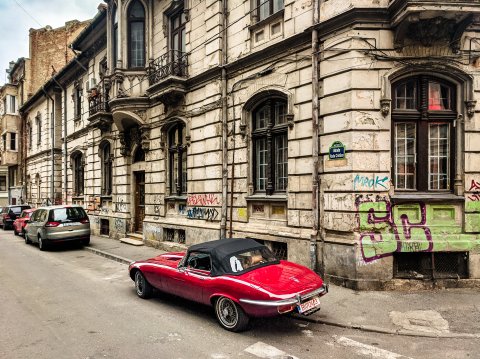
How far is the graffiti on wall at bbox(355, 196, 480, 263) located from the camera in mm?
7859

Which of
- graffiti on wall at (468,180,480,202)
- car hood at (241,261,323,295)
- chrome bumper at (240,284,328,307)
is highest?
graffiti on wall at (468,180,480,202)

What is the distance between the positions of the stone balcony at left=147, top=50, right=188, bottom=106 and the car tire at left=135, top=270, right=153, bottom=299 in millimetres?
7348

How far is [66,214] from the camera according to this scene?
14969 millimetres

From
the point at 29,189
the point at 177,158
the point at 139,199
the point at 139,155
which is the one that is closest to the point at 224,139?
the point at 177,158

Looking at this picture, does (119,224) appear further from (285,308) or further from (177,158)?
(285,308)

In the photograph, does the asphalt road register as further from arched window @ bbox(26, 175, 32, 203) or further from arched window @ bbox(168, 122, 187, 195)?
arched window @ bbox(26, 175, 32, 203)

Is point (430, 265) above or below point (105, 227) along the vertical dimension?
above

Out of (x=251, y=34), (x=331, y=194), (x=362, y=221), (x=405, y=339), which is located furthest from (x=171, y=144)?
(x=405, y=339)

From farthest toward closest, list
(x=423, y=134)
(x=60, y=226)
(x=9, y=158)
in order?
(x=9, y=158)
(x=60, y=226)
(x=423, y=134)

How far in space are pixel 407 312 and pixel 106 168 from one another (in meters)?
16.8

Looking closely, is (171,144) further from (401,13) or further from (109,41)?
(401,13)

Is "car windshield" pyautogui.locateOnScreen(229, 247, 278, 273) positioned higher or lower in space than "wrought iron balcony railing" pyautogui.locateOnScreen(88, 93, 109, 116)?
lower

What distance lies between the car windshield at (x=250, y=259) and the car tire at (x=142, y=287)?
102 inches

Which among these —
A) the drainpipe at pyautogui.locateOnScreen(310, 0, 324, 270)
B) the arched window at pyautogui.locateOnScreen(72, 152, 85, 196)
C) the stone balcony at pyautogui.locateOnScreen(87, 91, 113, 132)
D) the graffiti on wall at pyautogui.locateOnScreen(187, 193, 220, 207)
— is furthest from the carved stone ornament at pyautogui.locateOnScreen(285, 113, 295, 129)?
the arched window at pyautogui.locateOnScreen(72, 152, 85, 196)
